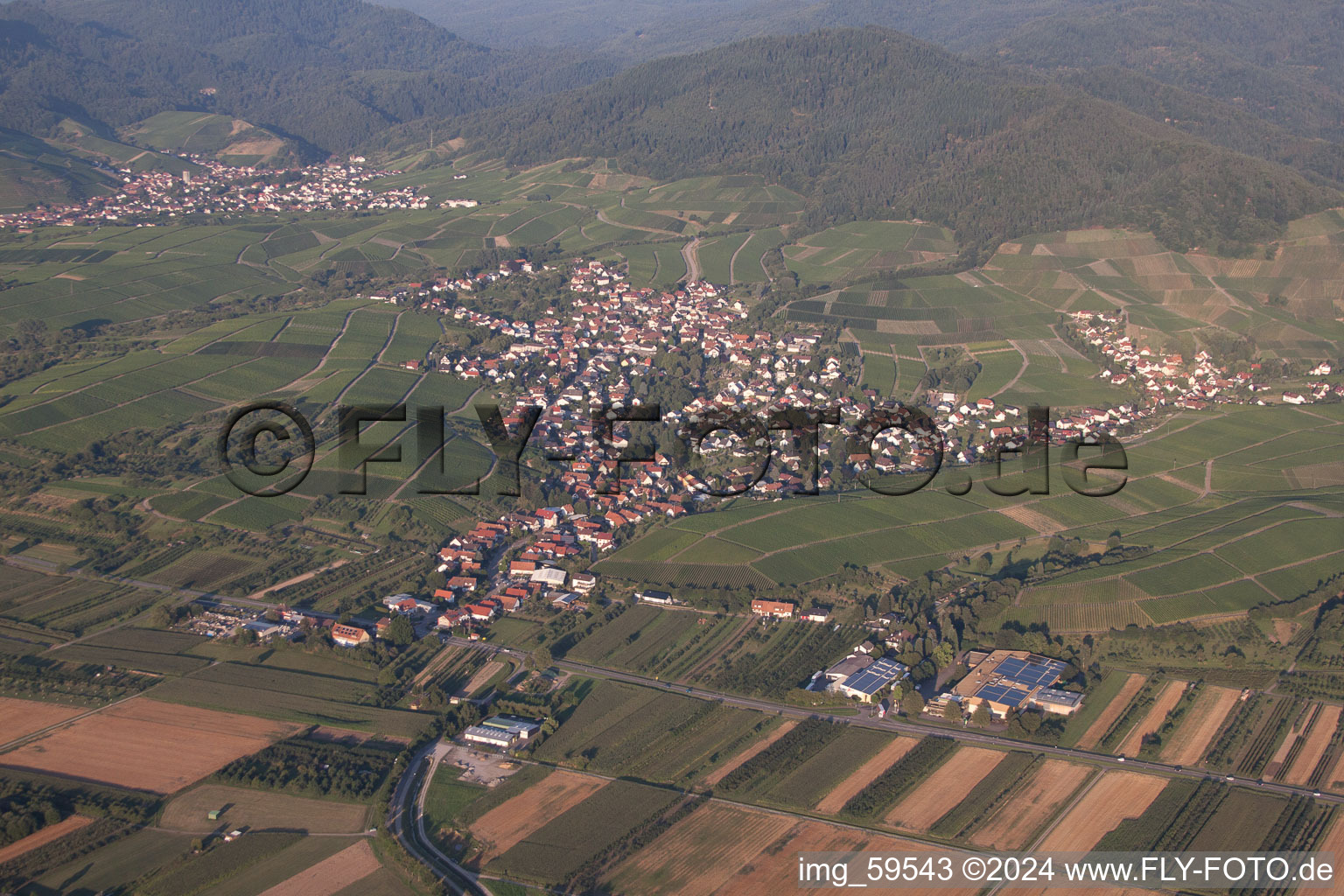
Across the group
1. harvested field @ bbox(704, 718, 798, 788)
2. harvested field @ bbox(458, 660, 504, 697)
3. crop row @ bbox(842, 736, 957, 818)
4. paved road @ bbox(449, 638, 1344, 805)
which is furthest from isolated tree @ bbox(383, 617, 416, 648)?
crop row @ bbox(842, 736, 957, 818)

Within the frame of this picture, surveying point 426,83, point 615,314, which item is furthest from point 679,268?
point 426,83

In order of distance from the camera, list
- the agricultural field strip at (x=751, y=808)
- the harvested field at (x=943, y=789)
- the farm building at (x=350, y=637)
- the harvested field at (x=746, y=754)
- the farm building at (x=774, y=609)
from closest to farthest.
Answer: the agricultural field strip at (x=751, y=808) < the harvested field at (x=943, y=789) < the harvested field at (x=746, y=754) < the farm building at (x=350, y=637) < the farm building at (x=774, y=609)

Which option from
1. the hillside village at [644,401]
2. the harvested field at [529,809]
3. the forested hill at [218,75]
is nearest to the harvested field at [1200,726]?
the hillside village at [644,401]

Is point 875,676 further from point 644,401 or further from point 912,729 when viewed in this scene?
point 644,401

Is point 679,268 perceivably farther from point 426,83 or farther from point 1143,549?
point 426,83

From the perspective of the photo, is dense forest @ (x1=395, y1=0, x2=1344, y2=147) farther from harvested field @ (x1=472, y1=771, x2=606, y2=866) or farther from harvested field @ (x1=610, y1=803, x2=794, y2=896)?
harvested field @ (x1=472, y1=771, x2=606, y2=866)

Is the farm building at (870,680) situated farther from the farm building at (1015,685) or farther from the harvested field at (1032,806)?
the harvested field at (1032,806)
